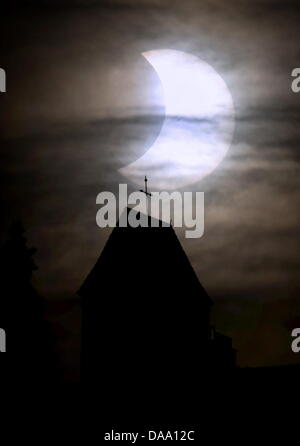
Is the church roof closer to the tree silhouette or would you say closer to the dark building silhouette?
the dark building silhouette

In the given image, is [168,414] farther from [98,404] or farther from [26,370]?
[26,370]

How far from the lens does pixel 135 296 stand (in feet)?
127

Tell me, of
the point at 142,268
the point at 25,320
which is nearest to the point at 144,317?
the point at 142,268

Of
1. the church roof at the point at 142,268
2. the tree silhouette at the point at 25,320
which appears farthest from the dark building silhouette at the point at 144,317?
the tree silhouette at the point at 25,320

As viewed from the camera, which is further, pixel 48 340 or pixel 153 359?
Answer: pixel 48 340

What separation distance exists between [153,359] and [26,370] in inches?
522

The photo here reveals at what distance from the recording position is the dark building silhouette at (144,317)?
3775 centimetres

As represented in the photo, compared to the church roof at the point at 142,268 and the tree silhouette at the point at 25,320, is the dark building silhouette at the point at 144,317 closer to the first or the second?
the church roof at the point at 142,268

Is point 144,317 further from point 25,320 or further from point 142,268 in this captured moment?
point 25,320

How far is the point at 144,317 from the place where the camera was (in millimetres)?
38469

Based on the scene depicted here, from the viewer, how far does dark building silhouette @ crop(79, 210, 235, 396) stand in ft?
124
